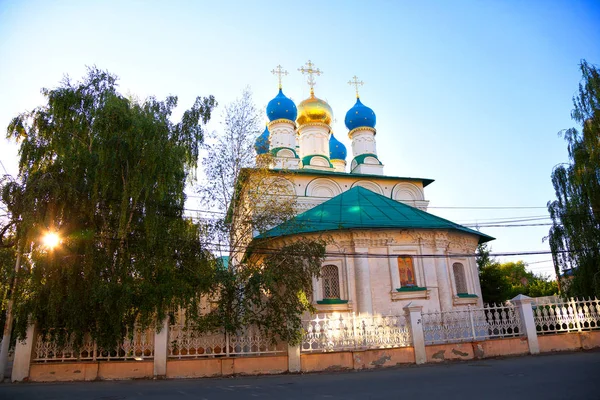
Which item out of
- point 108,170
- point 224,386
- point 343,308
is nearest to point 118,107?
point 108,170

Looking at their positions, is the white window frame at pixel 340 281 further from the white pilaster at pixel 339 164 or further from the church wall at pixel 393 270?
the white pilaster at pixel 339 164

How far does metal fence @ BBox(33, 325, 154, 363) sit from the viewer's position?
10.2 metres

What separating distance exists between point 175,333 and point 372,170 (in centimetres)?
1852

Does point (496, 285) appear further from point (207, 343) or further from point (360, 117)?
point (207, 343)

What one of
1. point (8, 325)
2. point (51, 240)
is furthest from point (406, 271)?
point (8, 325)

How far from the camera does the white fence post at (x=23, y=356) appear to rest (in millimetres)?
9906

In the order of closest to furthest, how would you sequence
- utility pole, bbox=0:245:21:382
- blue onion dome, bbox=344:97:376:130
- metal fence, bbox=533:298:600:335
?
utility pole, bbox=0:245:21:382, metal fence, bbox=533:298:600:335, blue onion dome, bbox=344:97:376:130

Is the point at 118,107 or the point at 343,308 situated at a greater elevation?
the point at 118,107

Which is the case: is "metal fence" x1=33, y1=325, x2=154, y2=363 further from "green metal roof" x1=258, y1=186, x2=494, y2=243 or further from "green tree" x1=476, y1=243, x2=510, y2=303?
"green tree" x1=476, y1=243, x2=510, y2=303

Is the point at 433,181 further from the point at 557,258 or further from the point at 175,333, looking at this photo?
the point at 175,333

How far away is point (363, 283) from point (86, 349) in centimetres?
924

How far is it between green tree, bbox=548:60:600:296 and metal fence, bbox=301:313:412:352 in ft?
25.9

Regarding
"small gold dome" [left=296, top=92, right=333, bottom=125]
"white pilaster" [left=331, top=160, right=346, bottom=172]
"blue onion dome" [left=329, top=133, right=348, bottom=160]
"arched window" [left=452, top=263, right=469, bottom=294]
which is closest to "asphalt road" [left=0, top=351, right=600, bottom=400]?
"arched window" [left=452, top=263, right=469, bottom=294]

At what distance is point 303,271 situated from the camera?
11.6 metres
